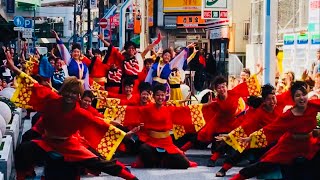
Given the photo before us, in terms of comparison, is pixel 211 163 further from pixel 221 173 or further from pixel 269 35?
pixel 269 35

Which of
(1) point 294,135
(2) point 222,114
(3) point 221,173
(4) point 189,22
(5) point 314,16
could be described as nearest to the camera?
(1) point 294,135

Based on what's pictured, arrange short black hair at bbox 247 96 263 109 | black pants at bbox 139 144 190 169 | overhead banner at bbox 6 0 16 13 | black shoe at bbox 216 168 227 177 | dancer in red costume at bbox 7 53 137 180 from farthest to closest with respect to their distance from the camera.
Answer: overhead banner at bbox 6 0 16 13
black pants at bbox 139 144 190 169
short black hair at bbox 247 96 263 109
black shoe at bbox 216 168 227 177
dancer in red costume at bbox 7 53 137 180

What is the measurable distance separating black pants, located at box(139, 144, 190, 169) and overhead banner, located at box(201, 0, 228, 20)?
13259 millimetres

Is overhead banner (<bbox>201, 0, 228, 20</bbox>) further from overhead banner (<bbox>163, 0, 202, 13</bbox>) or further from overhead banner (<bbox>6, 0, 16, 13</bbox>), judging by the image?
overhead banner (<bbox>6, 0, 16, 13</bbox>)

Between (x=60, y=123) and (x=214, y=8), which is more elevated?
(x=214, y=8)

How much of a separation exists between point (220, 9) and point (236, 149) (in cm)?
1426

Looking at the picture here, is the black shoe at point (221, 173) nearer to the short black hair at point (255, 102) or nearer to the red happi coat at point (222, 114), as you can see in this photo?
the short black hair at point (255, 102)

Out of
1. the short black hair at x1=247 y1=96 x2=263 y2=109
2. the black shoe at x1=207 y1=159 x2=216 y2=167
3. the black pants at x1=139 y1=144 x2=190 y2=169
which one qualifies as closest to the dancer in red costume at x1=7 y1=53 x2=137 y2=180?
the black pants at x1=139 y1=144 x2=190 y2=169

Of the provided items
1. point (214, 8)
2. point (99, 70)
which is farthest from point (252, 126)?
point (214, 8)

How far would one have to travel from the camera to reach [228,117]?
1198cm

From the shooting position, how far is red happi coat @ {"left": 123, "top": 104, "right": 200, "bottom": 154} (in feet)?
36.5

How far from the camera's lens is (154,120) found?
11102mm

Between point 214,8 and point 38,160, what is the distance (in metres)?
16.1

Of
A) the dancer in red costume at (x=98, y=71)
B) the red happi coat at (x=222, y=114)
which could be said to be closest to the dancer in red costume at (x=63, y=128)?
the red happi coat at (x=222, y=114)
